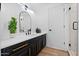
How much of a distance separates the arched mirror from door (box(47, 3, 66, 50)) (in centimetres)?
59

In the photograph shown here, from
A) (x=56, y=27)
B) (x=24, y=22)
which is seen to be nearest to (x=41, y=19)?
(x=24, y=22)

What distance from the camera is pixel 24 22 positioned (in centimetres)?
269

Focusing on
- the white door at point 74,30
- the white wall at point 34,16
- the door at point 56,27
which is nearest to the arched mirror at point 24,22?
the white wall at point 34,16

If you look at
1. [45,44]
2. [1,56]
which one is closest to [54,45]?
[45,44]

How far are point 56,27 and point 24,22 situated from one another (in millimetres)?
1000

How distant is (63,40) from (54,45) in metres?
0.45

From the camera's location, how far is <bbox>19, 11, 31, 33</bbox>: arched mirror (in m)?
2.51

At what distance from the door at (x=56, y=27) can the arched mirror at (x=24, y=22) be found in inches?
23.2

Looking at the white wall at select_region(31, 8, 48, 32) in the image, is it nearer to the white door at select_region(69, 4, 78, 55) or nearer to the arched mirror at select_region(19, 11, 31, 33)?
the arched mirror at select_region(19, 11, 31, 33)

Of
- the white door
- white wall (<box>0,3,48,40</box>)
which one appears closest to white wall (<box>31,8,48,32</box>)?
white wall (<box>0,3,48,40</box>)

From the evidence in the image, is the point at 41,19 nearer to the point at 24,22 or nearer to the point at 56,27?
the point at 24,22

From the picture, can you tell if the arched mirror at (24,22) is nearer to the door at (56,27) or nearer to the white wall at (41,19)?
the white wall at (41,19)

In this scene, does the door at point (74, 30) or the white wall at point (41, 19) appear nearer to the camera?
the door at point (74, 30)

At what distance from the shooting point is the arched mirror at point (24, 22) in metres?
2.51
